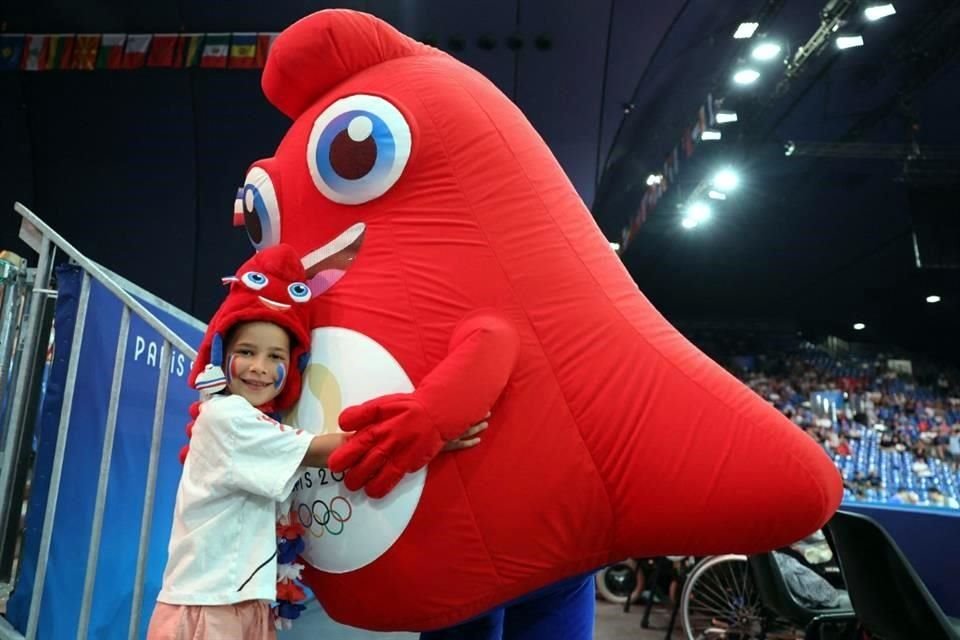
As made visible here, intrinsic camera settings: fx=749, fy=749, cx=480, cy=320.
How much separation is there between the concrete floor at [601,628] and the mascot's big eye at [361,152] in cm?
239

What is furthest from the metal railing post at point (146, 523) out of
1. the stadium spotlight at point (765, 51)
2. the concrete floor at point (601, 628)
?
the stadium spotlight at point (765, 51)

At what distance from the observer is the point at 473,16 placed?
21.6ft

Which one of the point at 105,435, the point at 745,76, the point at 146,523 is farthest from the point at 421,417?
the point at 745,76

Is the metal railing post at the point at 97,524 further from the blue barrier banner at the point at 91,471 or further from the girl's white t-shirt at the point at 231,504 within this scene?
the girl's white t-shirt at the point at 231,504

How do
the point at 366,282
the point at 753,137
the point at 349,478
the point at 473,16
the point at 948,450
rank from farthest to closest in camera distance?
the point at 948,450, the point at 753,137, the point at 473,16, the point at 366,282, the point at 349,478

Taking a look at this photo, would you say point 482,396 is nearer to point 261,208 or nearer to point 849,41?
point 261,208

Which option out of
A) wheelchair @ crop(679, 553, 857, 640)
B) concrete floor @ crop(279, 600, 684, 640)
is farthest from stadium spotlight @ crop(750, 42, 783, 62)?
concrete floor @ crop(279, 600, 684, 640)

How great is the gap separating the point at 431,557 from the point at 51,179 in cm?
806

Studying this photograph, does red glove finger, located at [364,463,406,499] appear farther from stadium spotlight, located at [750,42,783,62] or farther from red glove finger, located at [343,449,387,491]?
stadium spotlight, located at [750,42,783,62]

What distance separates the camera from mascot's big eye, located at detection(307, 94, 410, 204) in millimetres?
1254

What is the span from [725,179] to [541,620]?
24.5 ft

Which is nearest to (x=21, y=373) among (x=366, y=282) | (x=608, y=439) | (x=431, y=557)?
(x=366, y=282)

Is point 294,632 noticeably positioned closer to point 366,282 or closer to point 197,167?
point 366,282

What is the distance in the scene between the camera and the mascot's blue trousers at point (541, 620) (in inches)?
48.6
